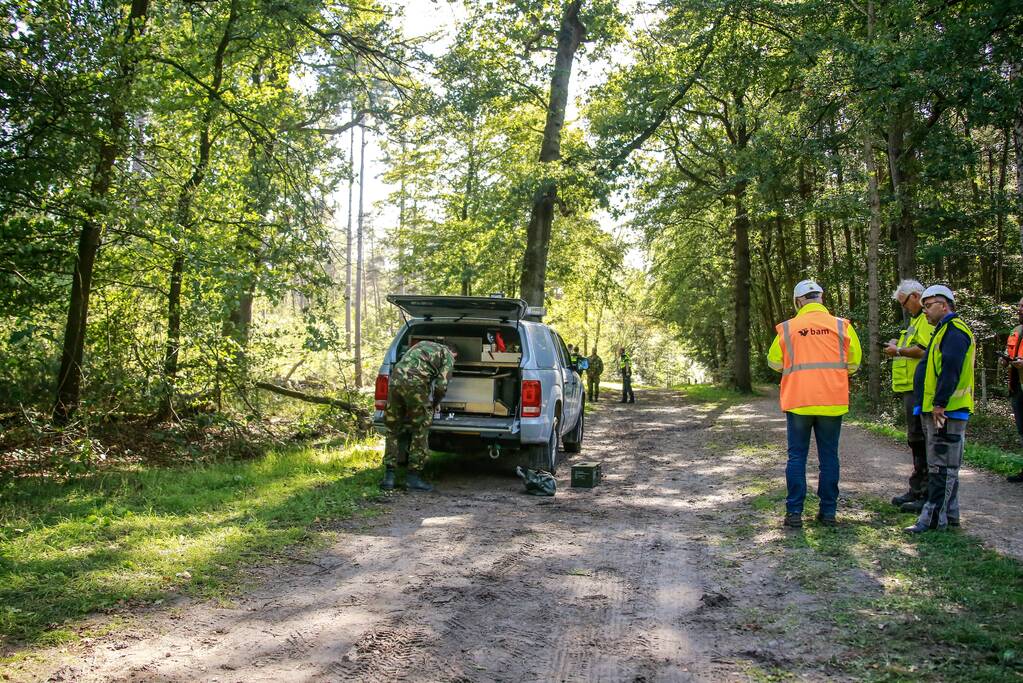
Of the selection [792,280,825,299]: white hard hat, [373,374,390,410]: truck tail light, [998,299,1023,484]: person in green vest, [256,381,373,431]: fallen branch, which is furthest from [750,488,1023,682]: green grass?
[256,381,373,431]: fallen branch

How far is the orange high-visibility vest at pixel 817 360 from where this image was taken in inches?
247

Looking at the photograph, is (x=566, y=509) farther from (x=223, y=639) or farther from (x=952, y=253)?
(x=952, y=253)

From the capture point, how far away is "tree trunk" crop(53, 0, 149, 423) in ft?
26.3

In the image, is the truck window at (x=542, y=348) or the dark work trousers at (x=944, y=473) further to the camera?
the truck window at (x=542, y=348)

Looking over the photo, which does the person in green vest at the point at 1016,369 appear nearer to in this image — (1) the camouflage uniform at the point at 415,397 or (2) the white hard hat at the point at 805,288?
(2) the white hard hat at the point at 805,288

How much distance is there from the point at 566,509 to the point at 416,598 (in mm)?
3137

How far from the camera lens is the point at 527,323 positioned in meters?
9.45

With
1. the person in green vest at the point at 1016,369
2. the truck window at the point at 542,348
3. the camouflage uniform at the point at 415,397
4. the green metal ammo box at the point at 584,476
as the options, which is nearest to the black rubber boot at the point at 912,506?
the person in green vest at the point at 1016,369

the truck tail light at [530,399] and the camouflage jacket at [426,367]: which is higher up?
the camouflage jacket at [426,367]

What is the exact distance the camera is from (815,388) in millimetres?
6289

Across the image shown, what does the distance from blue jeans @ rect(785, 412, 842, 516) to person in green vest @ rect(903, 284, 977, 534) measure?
2.17 ft

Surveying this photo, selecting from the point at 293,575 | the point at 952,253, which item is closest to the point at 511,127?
the point at 952,253

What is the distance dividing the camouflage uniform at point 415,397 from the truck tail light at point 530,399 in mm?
918

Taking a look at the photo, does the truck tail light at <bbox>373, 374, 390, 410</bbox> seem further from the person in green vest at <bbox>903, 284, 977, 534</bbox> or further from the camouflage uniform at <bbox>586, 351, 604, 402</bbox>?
the camouflage uniform at <bbox>586, 351, 604, 402</bbox>
